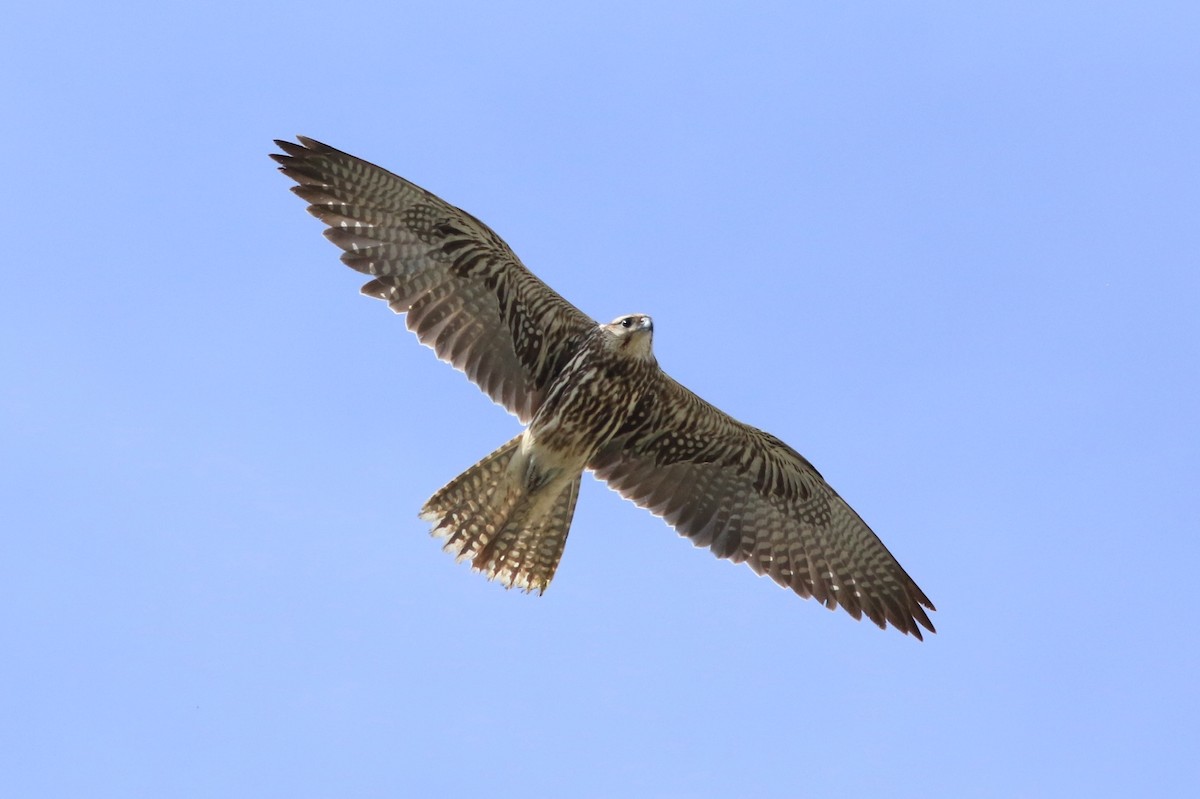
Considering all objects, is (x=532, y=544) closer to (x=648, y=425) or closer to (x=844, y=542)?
(x=648, y=425)

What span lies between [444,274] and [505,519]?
1.74 metres

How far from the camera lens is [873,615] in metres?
12.2

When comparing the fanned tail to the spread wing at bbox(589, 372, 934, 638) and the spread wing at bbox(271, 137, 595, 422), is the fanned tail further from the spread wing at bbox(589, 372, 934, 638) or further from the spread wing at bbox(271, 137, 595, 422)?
the spread wing at bbox(589, 372, 934, 638)

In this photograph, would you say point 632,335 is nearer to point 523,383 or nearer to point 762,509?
point 523,383

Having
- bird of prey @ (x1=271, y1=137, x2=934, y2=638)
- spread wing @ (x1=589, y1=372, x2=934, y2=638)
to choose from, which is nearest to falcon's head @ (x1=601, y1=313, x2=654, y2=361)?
bird of prey @ (x1=271, y1=137, x2=934, y2=638)

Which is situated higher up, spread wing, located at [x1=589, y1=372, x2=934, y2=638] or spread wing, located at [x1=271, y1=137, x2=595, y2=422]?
spread wing, located at [x1=589, y1=372, x2=934, y2=638]

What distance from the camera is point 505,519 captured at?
1125 centimetres

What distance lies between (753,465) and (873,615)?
1453 millimetres

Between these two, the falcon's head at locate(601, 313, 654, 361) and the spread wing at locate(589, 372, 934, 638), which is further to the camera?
→ the spread wing at locate(589, 372, 934, 638)

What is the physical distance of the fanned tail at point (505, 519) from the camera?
1117cm

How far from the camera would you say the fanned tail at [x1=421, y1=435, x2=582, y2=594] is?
1117 centimetres

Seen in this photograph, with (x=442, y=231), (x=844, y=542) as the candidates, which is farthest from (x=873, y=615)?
(x=442, y=231)

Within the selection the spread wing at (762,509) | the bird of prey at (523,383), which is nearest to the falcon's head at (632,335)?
the bird of prey at (523,383)

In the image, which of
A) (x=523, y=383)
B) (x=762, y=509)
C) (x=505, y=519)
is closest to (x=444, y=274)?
(x=523, y=383)
